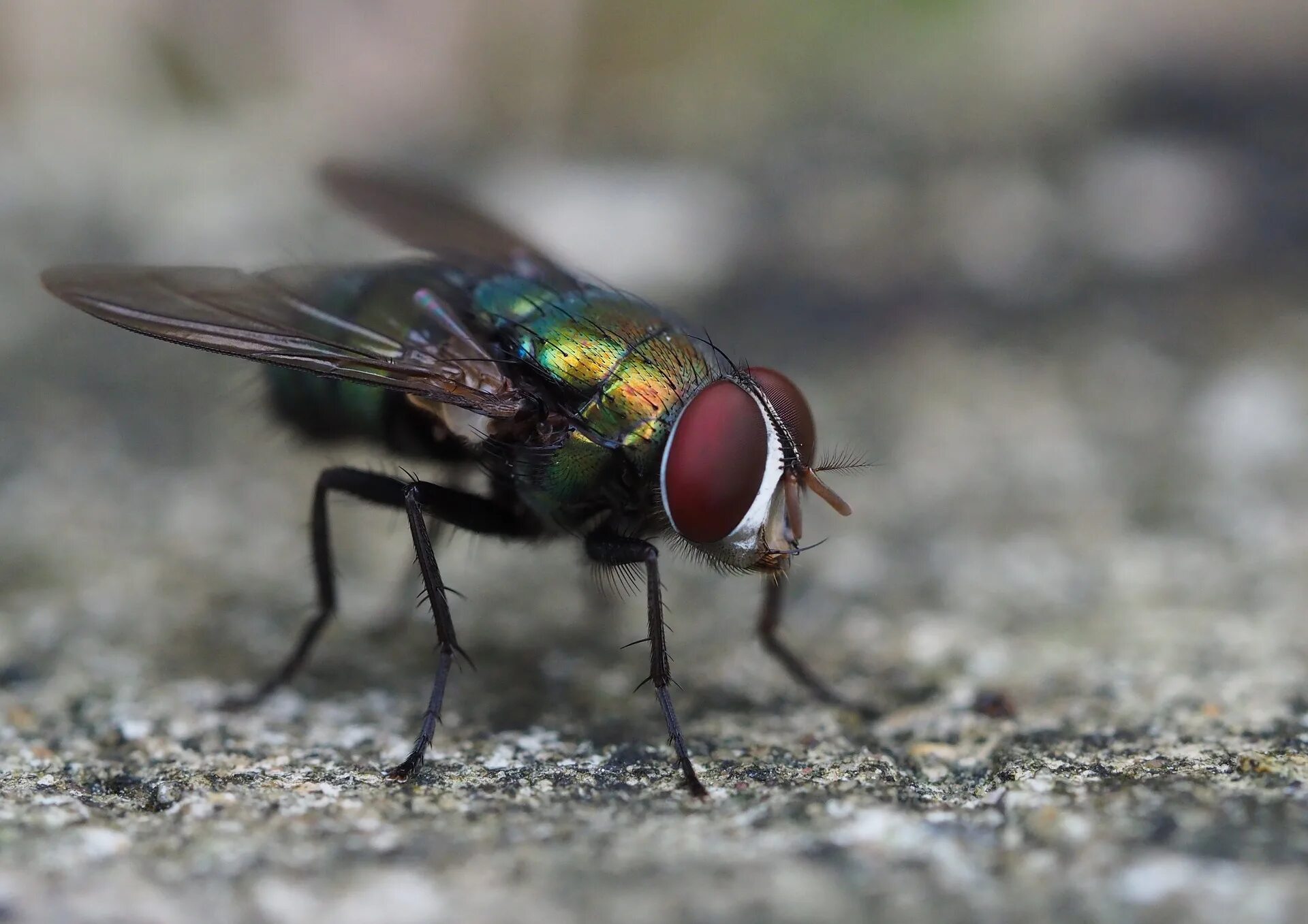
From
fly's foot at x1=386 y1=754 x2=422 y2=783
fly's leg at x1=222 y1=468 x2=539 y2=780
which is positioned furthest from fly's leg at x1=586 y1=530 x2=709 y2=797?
fly's foot at x1=386 y1=754 x2=422 y2=783

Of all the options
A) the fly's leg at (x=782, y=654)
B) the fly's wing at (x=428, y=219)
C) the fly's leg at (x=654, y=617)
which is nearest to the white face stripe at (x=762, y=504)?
the fly's leg at (x=654, y=617)

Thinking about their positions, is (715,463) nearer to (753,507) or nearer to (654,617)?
(753,507)

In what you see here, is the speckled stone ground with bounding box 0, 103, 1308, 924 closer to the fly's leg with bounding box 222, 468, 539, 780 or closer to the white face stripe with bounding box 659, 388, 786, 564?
the fly's leg with bounding box 222, 468, 539, 780

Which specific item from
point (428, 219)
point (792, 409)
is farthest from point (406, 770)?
point (428, 219)

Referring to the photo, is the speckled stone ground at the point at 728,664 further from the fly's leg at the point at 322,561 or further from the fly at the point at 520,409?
the fly at the point at 520,409

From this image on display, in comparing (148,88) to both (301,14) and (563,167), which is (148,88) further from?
(563,167)

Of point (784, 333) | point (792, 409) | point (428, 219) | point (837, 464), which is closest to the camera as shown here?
point (792, 409)
